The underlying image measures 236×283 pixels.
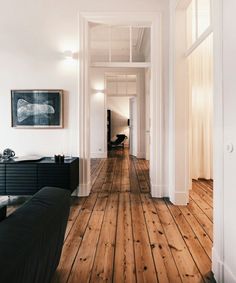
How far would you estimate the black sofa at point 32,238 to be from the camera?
3.00 feet

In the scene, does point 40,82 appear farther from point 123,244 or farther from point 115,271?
point 115,271

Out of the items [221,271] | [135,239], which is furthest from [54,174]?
[221,271]

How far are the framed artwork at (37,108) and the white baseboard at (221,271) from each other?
9.50 ft

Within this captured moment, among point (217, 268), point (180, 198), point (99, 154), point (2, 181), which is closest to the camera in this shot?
point (217, 268)

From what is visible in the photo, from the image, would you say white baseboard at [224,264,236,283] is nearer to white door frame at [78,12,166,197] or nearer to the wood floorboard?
the wood floorboard

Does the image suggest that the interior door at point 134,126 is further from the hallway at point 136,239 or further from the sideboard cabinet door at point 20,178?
the sideboard cabinet door at point 20,178

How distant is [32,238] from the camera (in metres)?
1.08

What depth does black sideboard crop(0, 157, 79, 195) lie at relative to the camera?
3.27 meters

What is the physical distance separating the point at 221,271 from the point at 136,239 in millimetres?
904

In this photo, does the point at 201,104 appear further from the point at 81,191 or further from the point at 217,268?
the point at 217,268

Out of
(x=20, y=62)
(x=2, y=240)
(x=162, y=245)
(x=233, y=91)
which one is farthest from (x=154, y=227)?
(x=20, y=62)

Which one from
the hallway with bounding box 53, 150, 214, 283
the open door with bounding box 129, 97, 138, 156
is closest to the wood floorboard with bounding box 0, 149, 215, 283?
the hallway with bounding box 53, 150, 214, 283

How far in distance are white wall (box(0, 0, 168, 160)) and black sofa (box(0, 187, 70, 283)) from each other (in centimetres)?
233

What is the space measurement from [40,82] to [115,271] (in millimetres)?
3077
